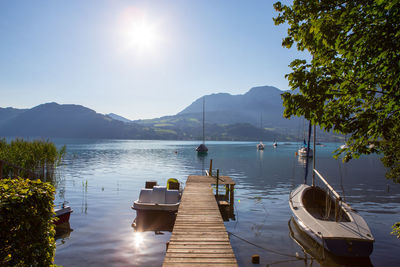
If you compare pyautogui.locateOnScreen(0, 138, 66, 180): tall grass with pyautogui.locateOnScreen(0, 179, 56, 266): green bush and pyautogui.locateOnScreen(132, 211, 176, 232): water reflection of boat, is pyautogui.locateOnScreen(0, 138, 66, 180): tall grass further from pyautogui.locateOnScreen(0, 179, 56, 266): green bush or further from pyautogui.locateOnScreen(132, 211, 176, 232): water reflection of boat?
pyautogui.locateOnScreen(0, 179, 56, 266): green bush

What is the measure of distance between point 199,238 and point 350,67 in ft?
30.2

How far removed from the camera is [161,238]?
1706 centimetres

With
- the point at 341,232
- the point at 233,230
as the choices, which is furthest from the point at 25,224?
the point at 233,230

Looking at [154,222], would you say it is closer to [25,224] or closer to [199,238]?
[199,238]

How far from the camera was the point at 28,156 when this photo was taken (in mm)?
26172

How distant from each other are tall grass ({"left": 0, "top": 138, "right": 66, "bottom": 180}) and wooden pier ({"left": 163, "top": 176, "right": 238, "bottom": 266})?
17527 mm

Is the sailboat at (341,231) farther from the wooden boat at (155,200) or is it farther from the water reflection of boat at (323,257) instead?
the wooden boat at (155,200)

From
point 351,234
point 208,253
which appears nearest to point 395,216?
point 351,234

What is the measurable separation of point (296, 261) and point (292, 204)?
208 inches

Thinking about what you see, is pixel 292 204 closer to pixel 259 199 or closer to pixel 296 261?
pixel 296 261

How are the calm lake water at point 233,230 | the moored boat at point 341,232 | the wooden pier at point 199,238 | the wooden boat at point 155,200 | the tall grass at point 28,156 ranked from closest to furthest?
1. the wooden pier at point 199,238
2. the moored boat at point 341,232
3. the calm lake water at point 233,230
4. the wooden boat at point 155,200
5. the tall grass at point 28,156

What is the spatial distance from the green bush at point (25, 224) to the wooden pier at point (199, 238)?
4.41 m

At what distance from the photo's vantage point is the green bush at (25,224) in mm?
5281

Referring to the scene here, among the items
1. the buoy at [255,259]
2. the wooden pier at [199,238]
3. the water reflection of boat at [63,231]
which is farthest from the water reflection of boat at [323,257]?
the water reflection of boat at [63,231]
